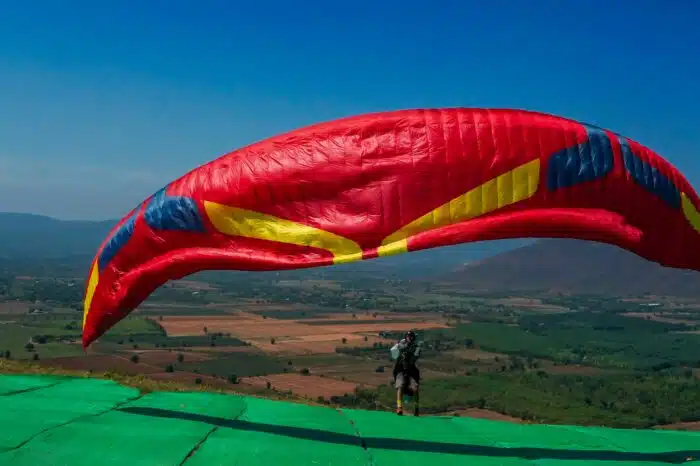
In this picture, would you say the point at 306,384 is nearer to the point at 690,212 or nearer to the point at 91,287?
the point at 91,287

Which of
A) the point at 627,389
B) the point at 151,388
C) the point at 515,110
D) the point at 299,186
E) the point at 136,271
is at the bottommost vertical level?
the point at 627,389

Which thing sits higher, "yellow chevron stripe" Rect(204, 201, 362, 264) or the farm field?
"yellow chevron stripe" Rect(204, 201, 362, 264)

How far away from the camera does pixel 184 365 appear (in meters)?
73.2

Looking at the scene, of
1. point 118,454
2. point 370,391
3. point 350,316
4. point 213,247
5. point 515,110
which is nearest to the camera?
point 118,454

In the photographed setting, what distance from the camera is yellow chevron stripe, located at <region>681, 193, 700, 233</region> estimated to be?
30.5 ft

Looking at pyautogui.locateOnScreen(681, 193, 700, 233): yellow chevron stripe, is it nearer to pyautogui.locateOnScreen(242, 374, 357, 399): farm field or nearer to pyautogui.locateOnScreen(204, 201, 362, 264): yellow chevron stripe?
pyautogui.locateOnScreen(204, 201, 362, 264): yellow chevron stripe

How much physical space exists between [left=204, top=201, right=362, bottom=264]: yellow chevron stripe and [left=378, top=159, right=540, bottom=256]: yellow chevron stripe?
566mm

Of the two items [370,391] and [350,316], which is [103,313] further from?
[350,316]

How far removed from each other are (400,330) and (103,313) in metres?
118

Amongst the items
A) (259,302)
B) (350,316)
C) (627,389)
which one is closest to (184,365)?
(627,389)

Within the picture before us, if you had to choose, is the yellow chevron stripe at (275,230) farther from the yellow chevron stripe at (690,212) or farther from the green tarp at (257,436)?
the yellow chevron stripe at (690,212)

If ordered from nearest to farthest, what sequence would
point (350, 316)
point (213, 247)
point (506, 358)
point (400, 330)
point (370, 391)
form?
point (213, 247) → point (370, 391) → point (506, 358) → point (400, 330) → point (350, 316)

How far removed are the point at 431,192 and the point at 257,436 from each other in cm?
423

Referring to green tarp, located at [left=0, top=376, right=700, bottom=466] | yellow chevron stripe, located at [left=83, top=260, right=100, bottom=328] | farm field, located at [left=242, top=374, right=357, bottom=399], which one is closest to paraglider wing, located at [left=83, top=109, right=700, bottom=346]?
A: yellow chevron stripe, located at [left=83, top=260, right=100, bottom=328]
